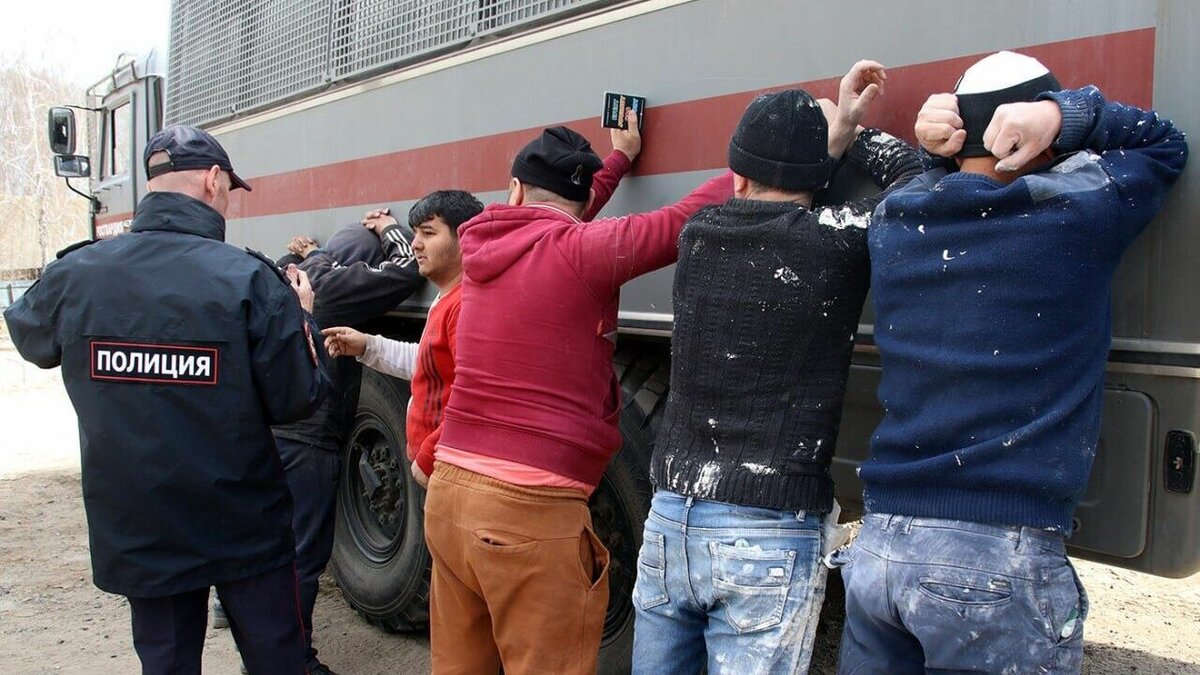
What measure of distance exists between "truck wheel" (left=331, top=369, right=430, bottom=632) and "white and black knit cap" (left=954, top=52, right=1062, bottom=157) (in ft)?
9.25

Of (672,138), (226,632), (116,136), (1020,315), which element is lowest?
(226,632)

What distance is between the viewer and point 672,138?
10.3ft

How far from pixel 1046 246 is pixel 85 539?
6.28 m

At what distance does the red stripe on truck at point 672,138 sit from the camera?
220 centimetres

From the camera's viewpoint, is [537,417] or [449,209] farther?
[449,209]

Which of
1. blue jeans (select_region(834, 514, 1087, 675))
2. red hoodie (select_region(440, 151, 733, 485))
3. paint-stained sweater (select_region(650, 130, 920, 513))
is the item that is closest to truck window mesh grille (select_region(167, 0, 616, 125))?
red hoodie (select_region(440, 151, 733, 485))

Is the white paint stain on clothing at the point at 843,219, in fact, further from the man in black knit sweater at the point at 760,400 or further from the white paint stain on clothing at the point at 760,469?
the white paint stain on clothing at the point at 760,469

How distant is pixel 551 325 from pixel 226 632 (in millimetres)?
2997

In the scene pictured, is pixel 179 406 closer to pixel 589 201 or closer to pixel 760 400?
A: pixel 589 201

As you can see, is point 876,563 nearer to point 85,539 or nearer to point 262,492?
point 262,492

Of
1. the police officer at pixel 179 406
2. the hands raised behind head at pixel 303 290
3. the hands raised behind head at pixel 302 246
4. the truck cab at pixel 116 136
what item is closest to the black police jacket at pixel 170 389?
the police officer at pixel 179 406

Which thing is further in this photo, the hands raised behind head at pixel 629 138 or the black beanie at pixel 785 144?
the hands raised behind head at pixel 629 138

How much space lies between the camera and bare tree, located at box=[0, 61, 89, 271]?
139ft

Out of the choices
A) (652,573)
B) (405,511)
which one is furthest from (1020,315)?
(405,511)
